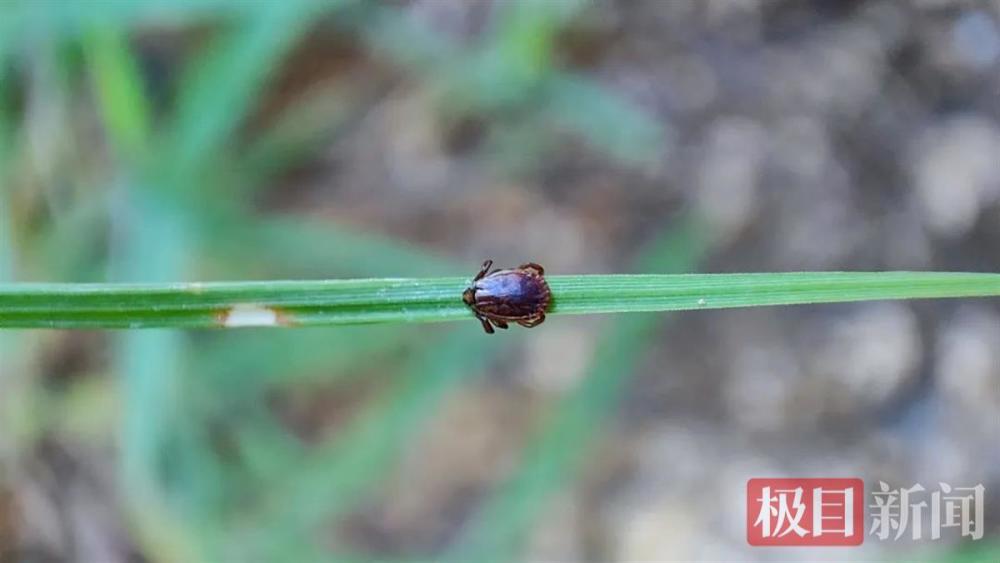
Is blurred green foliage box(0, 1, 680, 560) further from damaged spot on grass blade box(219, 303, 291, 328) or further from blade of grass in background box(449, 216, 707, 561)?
damaged spot on grass blade box(219, 303, 291, 328)

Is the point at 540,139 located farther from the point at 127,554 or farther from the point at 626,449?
the point at 127,554

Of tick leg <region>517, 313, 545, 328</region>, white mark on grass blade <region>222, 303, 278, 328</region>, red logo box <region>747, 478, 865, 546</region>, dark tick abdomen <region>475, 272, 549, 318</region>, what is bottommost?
white mark on grass blade <region>222, 303, 278, 328</region>

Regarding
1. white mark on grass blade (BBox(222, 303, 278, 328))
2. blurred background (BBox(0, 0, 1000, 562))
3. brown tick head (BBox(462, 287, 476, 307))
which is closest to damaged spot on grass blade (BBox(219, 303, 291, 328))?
white mark on grass blade (BBox(222, 303, 278, 328))

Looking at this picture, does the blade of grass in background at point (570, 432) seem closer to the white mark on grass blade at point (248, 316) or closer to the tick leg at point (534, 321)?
the tick leg at point (534, 321)

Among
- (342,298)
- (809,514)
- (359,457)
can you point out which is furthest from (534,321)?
(359,457)

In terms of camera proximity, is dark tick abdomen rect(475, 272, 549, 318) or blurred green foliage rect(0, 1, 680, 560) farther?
blurred green foliage rect(0, 1, 680, 560)

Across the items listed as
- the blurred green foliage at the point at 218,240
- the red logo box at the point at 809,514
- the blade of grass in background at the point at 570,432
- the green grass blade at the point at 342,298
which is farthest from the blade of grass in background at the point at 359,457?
the green grass blade at the point at 342,298

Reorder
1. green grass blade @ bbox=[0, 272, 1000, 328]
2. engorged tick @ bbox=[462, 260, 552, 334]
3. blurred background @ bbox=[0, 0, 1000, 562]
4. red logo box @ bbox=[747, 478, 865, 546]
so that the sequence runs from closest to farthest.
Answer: green grass blade @ bbox=[0, 272, 1000, 328] < engorged tick @ bbox=[462, 260, 552, 334] < red logo box @ bbox=[747, 478, 865, 546] < blurred background @ bbox=[0, 0, 1000, 562]
